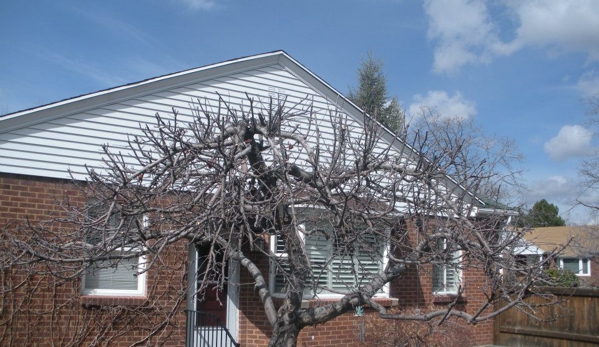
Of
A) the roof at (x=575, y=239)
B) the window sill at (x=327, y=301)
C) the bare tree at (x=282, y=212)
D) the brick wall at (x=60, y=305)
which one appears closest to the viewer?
the bare tree at (x=282, y=212)

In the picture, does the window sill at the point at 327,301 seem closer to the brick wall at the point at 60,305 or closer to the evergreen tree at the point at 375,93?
the brick wall at the point at 60,305

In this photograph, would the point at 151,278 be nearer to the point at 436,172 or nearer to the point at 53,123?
the point at 53,123

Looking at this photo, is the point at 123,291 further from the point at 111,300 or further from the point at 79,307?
the point at 79,307

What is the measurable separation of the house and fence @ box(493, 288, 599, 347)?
3738mm

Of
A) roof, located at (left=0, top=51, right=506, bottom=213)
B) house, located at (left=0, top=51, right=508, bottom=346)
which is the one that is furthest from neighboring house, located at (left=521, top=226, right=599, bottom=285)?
roof, located at (left=0, top=51, right=506, bottom=213)

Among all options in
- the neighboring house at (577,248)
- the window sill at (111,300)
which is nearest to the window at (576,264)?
the neighboring house at (577,248)

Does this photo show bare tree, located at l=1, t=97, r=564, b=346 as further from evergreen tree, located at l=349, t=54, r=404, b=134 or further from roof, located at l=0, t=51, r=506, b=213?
evergreen tree, located at l=349, t=54, r=404, b=134

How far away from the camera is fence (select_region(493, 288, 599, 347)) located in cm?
1207

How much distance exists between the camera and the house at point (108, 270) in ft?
28.4

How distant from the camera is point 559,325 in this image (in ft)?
41.6

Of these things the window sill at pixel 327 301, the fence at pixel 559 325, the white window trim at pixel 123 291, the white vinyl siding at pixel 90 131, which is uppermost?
the white vinyl siding at pixel 90 131

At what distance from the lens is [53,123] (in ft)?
30.2

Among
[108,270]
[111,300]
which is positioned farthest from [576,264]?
[111,300]

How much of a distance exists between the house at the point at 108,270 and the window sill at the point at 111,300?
0.05 ft
